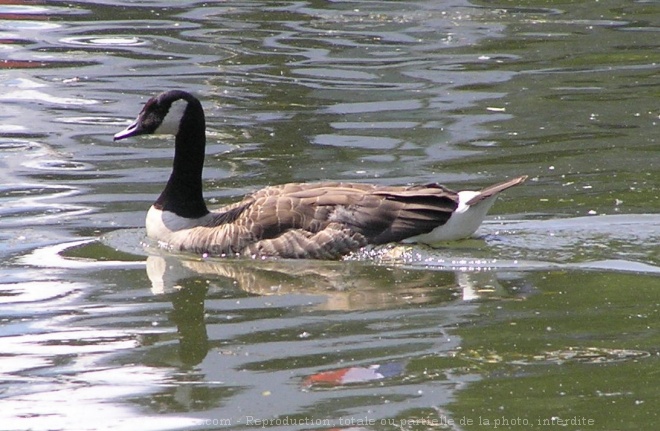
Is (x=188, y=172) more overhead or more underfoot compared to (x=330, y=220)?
more overhead

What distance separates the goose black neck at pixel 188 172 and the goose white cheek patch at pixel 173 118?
0.10ft

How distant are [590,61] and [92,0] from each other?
7417mm

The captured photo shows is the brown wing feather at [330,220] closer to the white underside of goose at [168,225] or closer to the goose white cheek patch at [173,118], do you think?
the white underside of goose at [168,225]

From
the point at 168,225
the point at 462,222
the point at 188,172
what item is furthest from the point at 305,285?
the point at 188,172

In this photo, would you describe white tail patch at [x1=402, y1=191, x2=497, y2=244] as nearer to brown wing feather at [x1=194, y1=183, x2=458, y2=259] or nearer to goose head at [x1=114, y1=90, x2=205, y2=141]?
brown wing feather at [x1=194, y1=183, x2=458, y2=259]

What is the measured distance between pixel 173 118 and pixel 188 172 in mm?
425

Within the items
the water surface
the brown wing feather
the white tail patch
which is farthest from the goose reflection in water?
the white tail patch

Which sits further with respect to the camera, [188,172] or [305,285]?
[188,172]

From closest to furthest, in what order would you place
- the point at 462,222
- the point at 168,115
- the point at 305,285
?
the point at 305,285 → the point at 462,222 → the point at 168,115

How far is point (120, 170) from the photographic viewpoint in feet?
40.0

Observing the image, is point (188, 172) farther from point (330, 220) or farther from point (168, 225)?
point (330, 220)

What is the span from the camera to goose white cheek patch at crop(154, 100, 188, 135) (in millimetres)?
10516

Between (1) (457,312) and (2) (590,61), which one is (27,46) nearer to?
(2) (590,61)

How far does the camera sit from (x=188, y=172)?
10.5m
